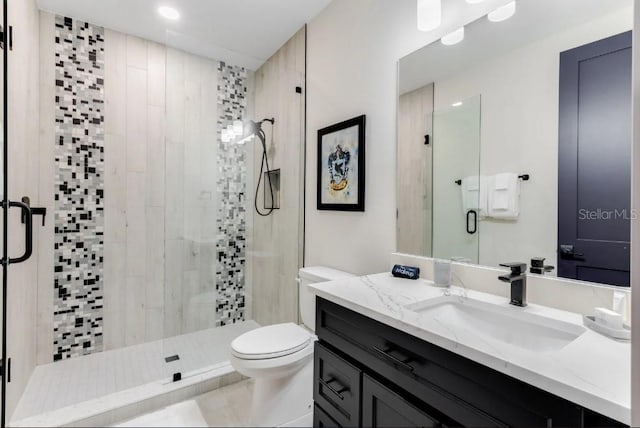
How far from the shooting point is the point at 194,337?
2.24 m

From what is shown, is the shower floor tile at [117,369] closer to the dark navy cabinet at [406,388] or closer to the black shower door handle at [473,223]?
the dark navy cabinet at [406,388]

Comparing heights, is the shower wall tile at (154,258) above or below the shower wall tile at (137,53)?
below

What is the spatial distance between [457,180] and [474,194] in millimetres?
108

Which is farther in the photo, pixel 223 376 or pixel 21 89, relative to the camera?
pixel 223 376

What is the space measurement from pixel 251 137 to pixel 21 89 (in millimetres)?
1336

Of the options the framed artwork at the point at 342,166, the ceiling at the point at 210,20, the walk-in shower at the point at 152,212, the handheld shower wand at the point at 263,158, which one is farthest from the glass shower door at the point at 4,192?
the framed artwork at the point at 342,166

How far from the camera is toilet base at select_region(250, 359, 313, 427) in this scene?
1.64m

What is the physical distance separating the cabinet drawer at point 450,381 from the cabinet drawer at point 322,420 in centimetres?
29

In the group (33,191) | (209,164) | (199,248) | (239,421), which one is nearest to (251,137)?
(209,164)

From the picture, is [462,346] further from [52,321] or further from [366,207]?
[52,321]

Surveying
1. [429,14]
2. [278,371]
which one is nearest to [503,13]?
[429,14]

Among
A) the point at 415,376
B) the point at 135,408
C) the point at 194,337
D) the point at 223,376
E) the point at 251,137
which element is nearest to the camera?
the point at 415,376

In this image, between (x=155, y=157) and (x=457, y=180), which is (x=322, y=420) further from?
(x=155, y=157)

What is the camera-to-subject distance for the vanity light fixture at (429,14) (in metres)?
1.41
